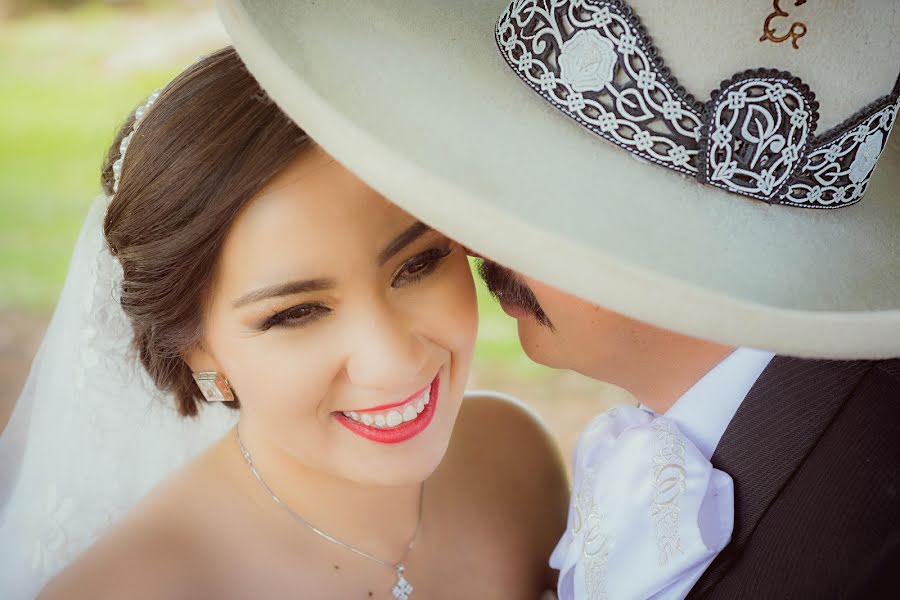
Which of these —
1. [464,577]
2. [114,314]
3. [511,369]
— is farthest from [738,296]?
[511,369]

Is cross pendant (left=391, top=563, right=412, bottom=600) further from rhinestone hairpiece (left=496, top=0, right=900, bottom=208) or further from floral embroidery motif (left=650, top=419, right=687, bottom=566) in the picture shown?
rhinestone hairpiece (left=496, top=0, right=900, bottom=208)

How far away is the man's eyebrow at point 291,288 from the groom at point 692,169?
48 cm

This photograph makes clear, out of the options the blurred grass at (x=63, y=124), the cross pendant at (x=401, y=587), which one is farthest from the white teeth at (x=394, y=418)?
the blurred grass at (x=63, y=124)

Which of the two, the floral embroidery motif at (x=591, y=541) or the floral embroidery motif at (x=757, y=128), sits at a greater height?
the floral embroidery motif at (x=757, y=128)

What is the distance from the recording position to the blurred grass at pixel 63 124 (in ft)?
24.9

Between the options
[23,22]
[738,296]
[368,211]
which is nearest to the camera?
[738,296]

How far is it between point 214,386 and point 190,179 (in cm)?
58

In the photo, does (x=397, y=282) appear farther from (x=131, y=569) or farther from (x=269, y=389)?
(x=131, y=569)

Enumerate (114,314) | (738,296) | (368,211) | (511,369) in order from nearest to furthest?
(738,296) < (368,211) < (114,314) < (511,369)

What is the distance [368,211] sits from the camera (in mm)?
1908

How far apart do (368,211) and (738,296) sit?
799mm

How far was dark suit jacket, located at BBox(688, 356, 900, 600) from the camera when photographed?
1.63 metres

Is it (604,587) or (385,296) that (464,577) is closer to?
(604,587)

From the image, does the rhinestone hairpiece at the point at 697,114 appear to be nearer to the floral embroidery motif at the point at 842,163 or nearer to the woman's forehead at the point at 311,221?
the floral embroidery motif at the point at 842,163
